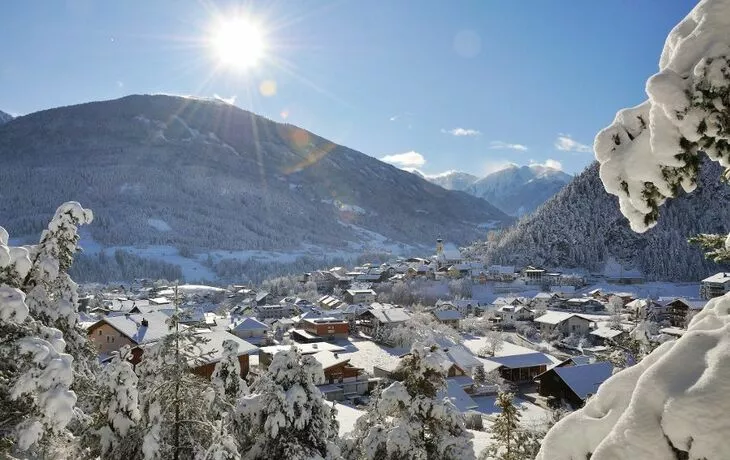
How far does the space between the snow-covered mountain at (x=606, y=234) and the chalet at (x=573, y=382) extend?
9588cm

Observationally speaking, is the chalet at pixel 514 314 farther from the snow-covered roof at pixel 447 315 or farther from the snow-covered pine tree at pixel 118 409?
the snow-covered pine tree at pixel 118 409

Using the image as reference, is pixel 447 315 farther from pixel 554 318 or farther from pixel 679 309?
pixel 679 309

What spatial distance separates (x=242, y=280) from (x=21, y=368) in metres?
165

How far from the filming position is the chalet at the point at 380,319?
208ft

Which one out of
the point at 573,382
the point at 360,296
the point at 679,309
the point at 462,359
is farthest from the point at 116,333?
the point at 679,309

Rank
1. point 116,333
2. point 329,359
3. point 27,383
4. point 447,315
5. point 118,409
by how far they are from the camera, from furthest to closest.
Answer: point 447,315
point 329,359
point 116,333
point 118,409
point 27,383

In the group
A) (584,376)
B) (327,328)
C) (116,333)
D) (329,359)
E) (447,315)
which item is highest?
(116,333)

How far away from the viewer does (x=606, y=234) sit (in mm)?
137125

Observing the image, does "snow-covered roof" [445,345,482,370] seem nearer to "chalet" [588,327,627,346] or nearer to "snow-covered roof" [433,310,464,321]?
"chalet" [588,327,627,346]

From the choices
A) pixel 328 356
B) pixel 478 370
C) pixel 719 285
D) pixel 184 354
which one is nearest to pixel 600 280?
pixel 719 285

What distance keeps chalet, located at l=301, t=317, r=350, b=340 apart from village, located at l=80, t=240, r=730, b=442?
0.44ft

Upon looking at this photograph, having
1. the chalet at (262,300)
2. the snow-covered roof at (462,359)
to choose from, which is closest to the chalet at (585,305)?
the snow-covered roof at (462,359)

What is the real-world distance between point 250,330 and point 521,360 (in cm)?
3193

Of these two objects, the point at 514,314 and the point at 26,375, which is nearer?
the point at 26,375
